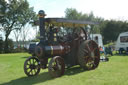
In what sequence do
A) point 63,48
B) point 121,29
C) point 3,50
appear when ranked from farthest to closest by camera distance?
1. point 121,29
2. point 3,50
3. point 63,48

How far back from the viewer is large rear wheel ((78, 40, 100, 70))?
7410mm

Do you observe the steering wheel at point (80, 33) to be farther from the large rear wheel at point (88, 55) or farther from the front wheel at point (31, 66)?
the front wheel at point (31, 66)

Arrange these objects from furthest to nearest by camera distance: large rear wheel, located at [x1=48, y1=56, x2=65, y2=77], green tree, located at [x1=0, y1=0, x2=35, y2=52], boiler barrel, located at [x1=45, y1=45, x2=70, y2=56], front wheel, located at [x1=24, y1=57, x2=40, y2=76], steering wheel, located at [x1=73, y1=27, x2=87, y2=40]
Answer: green tree, located at [x1=0, y1=0, x2=35, y2=52], steering wheel, located at [x1=73, y1=27, x2=87, y2=40], front wheel, located at [x1=24, y1=57, x2=40, y2=76], boiler barrel, located at [x1=45, y1=45, x2=70, y2=56], large rear wheel, located at [x1=48, y1=56, x2=65, y2=77]

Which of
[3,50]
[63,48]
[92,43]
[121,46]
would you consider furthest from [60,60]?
[3,50]

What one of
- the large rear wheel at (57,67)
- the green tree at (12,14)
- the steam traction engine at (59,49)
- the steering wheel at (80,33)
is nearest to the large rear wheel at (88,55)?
the steam traction engine at (59,49)

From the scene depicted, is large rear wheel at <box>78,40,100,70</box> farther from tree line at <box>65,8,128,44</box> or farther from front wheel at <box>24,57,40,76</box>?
tree line at <box>65,8,128,44</box>

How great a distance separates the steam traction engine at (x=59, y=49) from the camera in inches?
257

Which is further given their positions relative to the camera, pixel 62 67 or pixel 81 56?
pixel 81 56

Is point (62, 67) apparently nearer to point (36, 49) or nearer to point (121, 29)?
point (36, 49)

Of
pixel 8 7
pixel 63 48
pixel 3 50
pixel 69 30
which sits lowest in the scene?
pixel 3 50

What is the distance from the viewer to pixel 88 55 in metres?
7.96

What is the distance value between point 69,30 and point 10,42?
29.6m

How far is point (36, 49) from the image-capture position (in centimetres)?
662

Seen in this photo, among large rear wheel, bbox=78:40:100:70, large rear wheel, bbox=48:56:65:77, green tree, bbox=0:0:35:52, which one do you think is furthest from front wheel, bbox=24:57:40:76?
green tree, bbox=0:0:35:52
